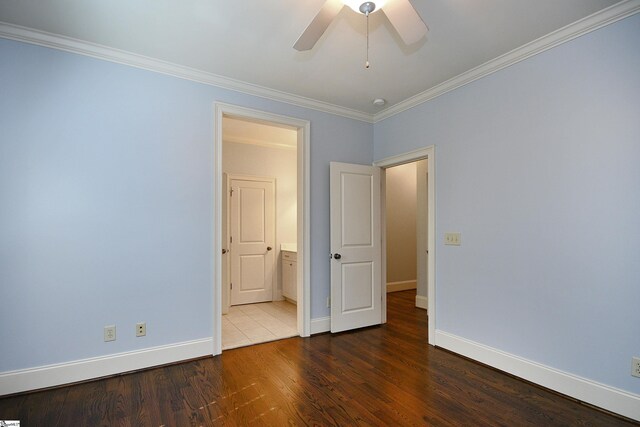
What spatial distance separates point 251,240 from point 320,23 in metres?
3.99

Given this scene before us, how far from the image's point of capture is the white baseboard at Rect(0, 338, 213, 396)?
92.3 inches

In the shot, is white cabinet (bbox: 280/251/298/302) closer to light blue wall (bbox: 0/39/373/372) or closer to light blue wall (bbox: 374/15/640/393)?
light blue wall (bbox: 0/39/373/372)

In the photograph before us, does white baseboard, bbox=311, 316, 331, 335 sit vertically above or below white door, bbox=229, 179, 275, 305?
below

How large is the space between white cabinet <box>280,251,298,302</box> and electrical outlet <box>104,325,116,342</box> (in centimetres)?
274

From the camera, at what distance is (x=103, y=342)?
2621 millimetres

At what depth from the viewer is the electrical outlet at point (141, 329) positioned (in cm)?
275

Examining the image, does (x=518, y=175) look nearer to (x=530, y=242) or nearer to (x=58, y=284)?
(x=530, y=242)

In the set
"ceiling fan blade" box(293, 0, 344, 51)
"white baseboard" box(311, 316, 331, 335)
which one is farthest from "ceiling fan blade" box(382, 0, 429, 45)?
"white baseboard" box(311, 316, 331, 335)

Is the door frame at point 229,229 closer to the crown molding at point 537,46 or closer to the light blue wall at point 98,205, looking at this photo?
the light blue wall at point 98,205

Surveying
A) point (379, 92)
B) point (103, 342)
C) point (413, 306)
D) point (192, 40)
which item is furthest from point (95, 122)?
point (413, 306)

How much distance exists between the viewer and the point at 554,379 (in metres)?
2.40

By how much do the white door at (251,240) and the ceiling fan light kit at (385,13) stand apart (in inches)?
140

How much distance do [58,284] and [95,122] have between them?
133cm

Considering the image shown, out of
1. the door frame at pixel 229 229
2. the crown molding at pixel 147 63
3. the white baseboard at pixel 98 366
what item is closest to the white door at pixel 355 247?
the crown molding at pixel 147 63
